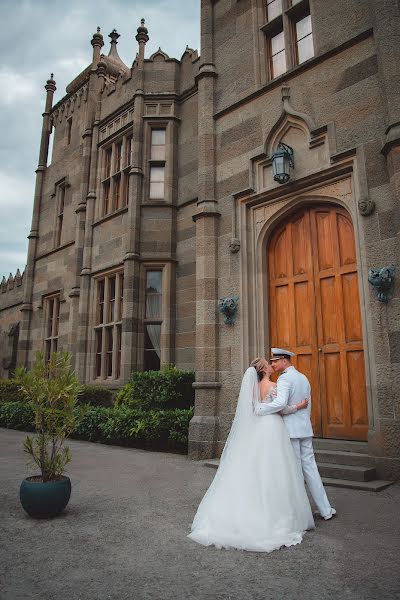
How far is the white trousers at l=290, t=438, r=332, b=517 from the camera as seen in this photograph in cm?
415

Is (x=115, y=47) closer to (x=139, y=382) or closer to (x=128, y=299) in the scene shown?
(x=128, y=299)

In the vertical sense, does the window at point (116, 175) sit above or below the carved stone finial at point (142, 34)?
below

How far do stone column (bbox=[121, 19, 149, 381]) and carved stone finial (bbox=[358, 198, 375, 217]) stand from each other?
19.1 feet

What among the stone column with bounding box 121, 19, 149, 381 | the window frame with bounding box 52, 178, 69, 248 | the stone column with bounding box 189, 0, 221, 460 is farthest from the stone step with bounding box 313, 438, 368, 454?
the window frame with bounding box 52, 178, 69, 248

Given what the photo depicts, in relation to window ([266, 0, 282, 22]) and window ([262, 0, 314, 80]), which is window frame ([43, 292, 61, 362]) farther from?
window ([266, 0, 282, 22])

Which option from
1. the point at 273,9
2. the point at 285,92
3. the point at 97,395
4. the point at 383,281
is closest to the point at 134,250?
the point at 97,395

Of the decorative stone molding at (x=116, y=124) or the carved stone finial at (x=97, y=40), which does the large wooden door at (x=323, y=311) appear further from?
the carved stone finial at (x=97, y=40)

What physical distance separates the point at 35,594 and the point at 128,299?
7.98 m

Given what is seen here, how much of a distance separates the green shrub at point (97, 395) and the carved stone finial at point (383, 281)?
271 inches

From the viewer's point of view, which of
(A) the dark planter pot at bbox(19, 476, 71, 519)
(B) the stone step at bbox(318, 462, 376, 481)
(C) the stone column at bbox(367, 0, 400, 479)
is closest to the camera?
(A) the dark planter pot at bbox(19, 476, 71, 519)

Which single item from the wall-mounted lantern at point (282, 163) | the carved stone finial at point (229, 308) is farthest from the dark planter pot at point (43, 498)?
the wall-mounted lantern at point (282, 163)

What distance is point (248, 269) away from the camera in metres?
7.74

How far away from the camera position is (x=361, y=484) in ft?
17.1

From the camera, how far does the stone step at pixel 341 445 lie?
597cm
